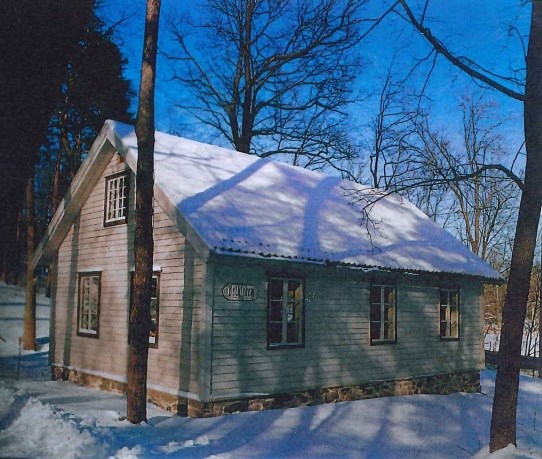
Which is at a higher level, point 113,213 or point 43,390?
point 113,213

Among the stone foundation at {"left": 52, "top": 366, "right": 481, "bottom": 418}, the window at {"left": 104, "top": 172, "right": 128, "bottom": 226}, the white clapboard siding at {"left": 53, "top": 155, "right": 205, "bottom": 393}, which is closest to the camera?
the stone foundation at {"left": 52, "top": 366, "right": 481, "bottom": 418}

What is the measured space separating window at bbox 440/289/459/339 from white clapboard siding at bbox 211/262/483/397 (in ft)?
0.88

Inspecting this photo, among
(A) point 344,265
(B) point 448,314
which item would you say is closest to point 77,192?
(A) point 344,265

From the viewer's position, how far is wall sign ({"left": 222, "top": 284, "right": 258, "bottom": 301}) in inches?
430

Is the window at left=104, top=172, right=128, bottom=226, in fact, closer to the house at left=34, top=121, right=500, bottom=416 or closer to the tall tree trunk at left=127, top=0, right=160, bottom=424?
the house at left=34, top=121, right=500, bottom=416

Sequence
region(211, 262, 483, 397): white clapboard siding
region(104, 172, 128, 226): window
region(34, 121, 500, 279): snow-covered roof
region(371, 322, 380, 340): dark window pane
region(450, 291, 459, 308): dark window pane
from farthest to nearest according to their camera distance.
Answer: region(450, 291, 459, 308): dark window pane, region(371, 322, 380, 340): dark window pane, region(104, 172, 128, 226): window, region(34, 121, 500, 279): snow-covered roof, region(211, 262, 483, 397): white clapboard siding

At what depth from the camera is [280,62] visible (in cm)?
2614

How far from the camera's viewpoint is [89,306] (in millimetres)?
14859

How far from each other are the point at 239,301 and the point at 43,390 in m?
5.79

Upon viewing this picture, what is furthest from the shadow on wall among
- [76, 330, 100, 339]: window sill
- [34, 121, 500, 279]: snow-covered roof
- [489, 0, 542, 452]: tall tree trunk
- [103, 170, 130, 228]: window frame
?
[489, 0, 542, 452]: tall tree trunk

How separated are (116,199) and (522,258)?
9791 mm

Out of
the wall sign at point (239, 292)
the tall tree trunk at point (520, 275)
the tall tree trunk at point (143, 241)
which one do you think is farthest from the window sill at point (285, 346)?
the tall tree trunk at point (520, 275)

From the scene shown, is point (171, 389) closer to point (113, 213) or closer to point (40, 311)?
point (113, 213)

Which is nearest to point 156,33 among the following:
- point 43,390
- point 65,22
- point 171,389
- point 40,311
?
point 65,22
